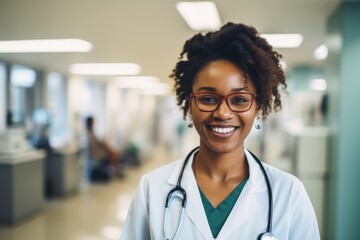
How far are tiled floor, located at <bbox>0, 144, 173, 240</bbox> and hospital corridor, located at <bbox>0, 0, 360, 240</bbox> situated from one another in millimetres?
22

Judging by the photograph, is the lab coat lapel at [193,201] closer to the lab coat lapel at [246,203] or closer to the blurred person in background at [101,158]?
the lab coat lapel at [246,203]

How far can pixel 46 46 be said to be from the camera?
15.2ft

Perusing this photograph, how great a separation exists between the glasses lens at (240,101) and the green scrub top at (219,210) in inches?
9.4

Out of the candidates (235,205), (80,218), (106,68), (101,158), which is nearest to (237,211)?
(235,205)

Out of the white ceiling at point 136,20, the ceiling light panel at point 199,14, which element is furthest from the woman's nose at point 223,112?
the ceiling light panel at point 199,14

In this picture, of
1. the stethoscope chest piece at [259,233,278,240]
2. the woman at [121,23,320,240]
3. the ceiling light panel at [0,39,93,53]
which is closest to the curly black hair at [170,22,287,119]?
the woman at [121,23,320,240]

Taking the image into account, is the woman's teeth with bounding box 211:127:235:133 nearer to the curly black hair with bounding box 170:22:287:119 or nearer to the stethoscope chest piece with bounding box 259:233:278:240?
the curly black hair with bounding box 170:22:287:119

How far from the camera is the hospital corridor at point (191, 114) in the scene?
0.98 meters

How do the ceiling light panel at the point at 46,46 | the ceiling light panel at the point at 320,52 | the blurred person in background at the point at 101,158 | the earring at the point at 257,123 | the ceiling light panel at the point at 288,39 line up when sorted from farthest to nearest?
the blurred person in background at the point at 101,158 → the ceiling light panel at the point at 320,52 → the ceiling light panel at the point at 46,46 → the ceiling light panel at the point at 288,39 → the earring at the point at 257,123

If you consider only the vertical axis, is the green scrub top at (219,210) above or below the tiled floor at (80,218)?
above

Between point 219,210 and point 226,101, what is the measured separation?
1.05 feet

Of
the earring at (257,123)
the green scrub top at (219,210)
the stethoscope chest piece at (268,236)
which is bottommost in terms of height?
the stethoscope chest piece at (268,236)

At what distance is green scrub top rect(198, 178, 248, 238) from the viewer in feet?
3.23

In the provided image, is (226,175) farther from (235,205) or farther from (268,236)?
(268,236)
